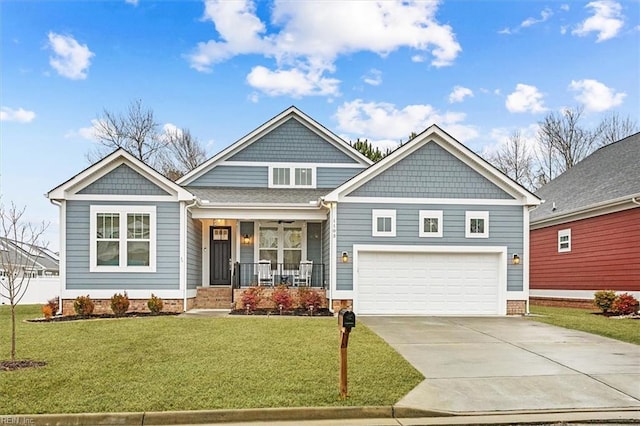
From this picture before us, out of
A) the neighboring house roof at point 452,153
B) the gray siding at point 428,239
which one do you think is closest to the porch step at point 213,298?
the gray siding at point 428,239

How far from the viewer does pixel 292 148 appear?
19672 millimetres

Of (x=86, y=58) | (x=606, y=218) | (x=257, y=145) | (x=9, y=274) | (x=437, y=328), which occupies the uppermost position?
(x=86, y=58)

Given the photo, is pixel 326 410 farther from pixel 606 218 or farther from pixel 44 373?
pixel 606 218

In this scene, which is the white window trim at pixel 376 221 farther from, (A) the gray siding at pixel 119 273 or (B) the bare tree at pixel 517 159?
(B) the bare tree at pixel 517 159

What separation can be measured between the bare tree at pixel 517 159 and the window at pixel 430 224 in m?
24.7

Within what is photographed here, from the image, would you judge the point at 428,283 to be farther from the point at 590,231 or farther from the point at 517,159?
the point at 517,159

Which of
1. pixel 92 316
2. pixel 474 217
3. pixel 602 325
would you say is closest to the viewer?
pixel 602 325

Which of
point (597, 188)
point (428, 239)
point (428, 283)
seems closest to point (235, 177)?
point (428, 239)

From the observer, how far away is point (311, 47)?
65.7 feet

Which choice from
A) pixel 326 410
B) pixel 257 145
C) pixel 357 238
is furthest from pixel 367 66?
pixel 326 410

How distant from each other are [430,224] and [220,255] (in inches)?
297

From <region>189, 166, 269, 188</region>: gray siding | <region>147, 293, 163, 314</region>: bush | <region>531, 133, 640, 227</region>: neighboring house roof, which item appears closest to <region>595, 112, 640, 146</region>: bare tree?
<region>531, 133, 640, 227</region>: neighboring house roof

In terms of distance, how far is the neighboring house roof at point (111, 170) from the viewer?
14914 mm

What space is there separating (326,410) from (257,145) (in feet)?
48.7
